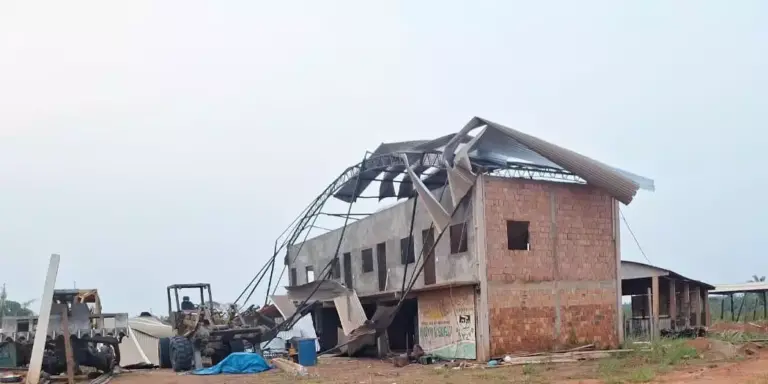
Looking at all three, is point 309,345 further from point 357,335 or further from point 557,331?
point 557,331

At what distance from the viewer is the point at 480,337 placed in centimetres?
1917

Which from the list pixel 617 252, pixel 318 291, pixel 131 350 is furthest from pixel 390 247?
pixel 131 350

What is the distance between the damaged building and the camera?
19516 mm

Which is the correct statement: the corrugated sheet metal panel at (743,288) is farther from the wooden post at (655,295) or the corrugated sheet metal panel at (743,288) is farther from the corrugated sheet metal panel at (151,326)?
the corrugated sheet metal panel at (151,326)

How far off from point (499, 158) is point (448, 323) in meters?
4.90

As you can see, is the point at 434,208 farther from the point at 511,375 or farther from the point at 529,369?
the point at 511,375

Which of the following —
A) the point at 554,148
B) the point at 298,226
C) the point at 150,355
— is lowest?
the point at 150,355

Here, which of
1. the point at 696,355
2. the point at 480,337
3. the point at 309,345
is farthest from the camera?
the point at 309,345

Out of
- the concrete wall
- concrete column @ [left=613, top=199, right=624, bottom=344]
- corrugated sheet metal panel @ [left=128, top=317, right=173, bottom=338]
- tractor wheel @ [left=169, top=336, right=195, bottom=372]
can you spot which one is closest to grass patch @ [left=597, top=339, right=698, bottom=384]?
→ concrete column @ [left=613, top=199, right=624, bottom=344]

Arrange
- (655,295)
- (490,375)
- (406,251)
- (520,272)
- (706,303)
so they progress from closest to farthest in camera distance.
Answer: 1. (490,375)
2. (520,272)
3. (406,251)
4. (655,295)
5. (706,303)

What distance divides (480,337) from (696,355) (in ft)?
17.1

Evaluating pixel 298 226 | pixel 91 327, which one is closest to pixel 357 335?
pixel 298 226

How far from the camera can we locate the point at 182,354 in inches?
790

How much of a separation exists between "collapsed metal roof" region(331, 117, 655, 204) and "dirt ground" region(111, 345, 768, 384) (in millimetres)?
4972
